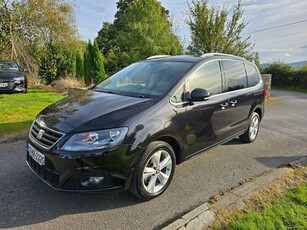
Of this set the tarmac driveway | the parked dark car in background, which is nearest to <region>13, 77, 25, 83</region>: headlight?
the parked dark car in background

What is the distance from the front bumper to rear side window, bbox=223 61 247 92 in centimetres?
246

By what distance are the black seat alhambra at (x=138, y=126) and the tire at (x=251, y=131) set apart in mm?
821

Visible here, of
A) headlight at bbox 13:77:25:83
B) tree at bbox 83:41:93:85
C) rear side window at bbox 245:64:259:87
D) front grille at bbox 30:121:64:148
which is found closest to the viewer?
front grille at bbox 30:121:64:148

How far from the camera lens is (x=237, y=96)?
4445 millimetres

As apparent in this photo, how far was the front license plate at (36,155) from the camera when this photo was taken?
9.14 feet

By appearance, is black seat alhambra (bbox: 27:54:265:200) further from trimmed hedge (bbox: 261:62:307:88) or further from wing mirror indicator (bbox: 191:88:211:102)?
trimmed hedge (bbox: 261:62:307:88)

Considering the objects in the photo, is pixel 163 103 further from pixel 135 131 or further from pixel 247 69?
pixel 247 69

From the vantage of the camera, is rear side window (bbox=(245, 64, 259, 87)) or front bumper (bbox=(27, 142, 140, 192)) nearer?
front bumper (bbox=(27, 142, 140, 192))

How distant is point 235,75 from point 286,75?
2056 centimetres

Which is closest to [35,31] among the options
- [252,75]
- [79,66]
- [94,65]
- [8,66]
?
[79,66]

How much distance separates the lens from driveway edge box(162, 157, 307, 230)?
259 centimetres

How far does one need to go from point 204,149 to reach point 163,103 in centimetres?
116

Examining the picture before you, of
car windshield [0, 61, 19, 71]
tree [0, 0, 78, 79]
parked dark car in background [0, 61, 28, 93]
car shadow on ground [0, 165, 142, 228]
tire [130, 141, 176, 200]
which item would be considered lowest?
car shadow on ground [0, 165, 142, 228]

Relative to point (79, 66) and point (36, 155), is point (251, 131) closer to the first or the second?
point (36, 155)
